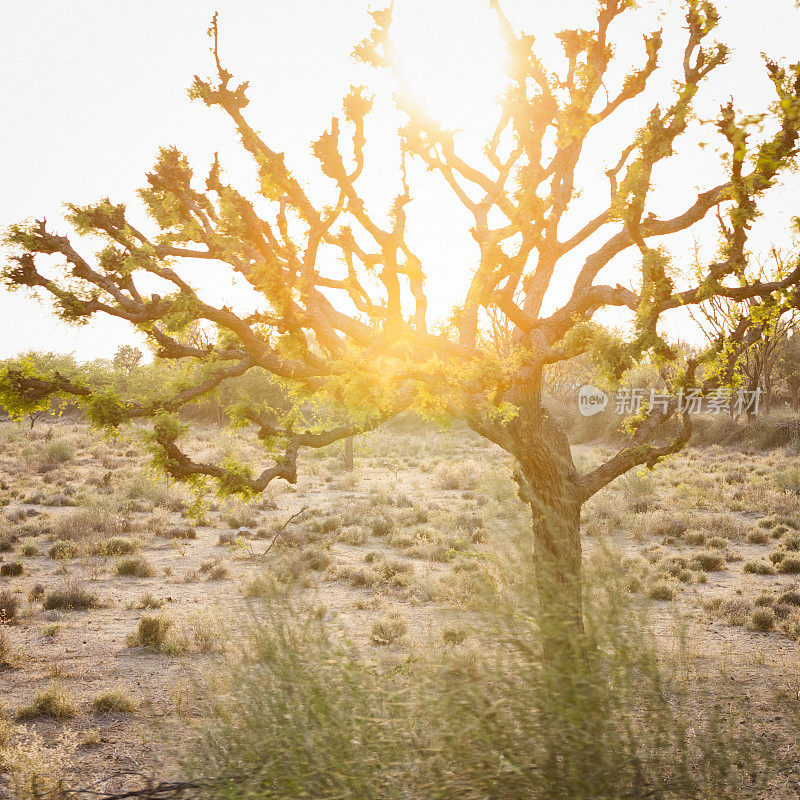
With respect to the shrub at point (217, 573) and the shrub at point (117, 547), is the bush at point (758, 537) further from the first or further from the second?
the shrub at point (117, 547)

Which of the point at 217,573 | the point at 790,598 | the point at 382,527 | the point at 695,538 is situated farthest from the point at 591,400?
the point at 217,573

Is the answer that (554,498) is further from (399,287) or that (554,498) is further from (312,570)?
(312,570)

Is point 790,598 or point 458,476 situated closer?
point 790,598

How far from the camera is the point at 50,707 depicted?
23.9ft

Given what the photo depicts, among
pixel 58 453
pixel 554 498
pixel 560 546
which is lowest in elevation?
pixel 58 453

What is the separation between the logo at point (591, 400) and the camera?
44.2m

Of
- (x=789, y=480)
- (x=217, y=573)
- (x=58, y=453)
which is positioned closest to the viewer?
(x=217, y=573)

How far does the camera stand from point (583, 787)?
3197mm

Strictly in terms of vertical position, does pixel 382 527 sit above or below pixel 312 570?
above

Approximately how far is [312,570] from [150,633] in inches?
182

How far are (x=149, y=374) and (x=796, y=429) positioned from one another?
112 feet

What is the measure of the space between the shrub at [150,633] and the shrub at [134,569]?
417 centimetres

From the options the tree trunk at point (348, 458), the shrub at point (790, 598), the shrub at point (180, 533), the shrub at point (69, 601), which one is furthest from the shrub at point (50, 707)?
the tree trunk at point (348, 458)

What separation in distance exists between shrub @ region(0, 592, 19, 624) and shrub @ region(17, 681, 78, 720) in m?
3.97
